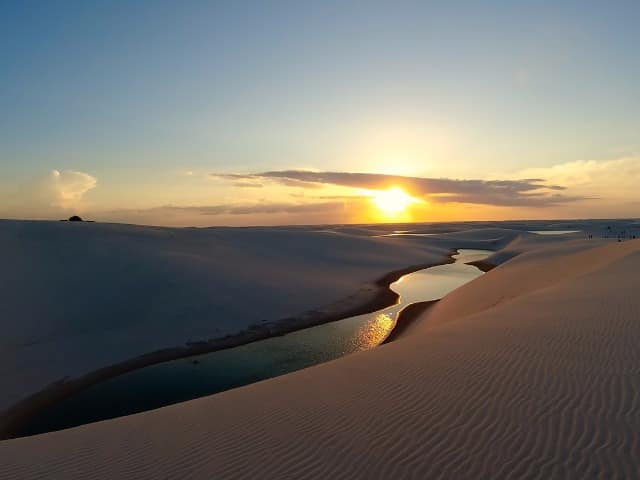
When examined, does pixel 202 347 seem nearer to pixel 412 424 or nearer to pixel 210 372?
pixel 210 372

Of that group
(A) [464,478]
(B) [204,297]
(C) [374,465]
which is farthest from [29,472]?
(B) [204,297]

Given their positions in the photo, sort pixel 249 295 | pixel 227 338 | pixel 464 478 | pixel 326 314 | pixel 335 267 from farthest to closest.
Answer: pixel 335 267 → pixel 249 295 → pixel 326 314 → pixel 227 338 → pixel 464 478

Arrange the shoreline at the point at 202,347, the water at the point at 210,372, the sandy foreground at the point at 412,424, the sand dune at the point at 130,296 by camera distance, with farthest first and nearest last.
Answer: the sand dune at the point at 130,296 < the shoreline at the point at 202,347 < the water at the point at 210,372 < the sandy foreground at the point at 412,424

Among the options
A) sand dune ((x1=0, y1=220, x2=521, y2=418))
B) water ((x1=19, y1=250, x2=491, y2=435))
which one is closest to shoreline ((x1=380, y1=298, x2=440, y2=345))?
water ((x1=19, y1=250, x2=491, y2=435))

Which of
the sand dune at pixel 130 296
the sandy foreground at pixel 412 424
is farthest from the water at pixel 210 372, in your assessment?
the sandy foreground at pixel 412 424

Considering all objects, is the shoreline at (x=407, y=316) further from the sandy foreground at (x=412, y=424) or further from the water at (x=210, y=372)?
the sandy foreground at (x=412, y=424)

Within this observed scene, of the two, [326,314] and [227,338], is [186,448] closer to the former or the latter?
[227,338]

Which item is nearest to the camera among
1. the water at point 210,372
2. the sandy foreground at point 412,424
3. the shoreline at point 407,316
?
the sandy foreground at point 412,424
